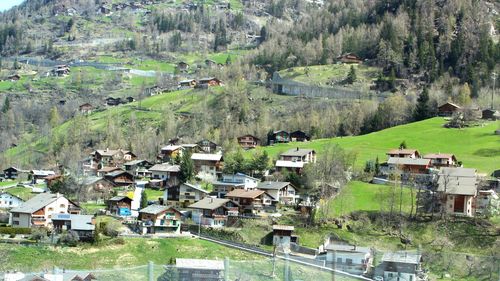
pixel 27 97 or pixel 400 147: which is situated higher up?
pixel 400 147

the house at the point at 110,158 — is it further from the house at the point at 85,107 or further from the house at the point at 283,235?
the house at the point at 85,107

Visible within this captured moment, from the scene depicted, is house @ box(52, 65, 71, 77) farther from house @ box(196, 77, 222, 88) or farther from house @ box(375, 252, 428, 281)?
house @ box(375, 252, 428, 281)

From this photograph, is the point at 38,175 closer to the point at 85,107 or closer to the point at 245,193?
the point at 245,193

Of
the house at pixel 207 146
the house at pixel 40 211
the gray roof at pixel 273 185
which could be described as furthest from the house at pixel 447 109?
the house at pixel 40 211

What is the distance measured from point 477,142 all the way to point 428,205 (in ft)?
38.7

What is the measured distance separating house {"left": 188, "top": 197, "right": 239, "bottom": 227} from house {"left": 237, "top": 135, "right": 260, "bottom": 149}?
15.6 m

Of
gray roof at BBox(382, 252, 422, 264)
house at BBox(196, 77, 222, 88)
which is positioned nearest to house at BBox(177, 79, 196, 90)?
house at BBox(196, 77, 222, 88)

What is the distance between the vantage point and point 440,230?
2869 cm

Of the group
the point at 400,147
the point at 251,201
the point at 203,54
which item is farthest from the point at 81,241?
the point at 203,54

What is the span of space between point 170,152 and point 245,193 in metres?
12.5

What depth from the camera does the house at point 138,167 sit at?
41.4 metres

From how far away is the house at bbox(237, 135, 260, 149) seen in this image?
4712 cm

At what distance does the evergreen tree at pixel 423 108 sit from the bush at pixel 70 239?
1073 inches

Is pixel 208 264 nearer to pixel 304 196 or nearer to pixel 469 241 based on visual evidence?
pixel 469 241
